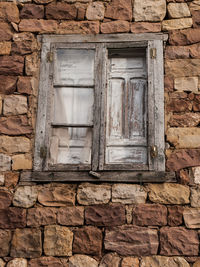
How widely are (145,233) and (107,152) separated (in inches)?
31.7

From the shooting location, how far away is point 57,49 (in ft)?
12.5

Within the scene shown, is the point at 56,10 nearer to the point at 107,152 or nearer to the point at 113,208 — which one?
the point at 107,152

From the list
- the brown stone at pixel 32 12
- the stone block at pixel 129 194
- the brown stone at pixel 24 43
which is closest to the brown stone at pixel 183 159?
the stone block at pixel 129 194

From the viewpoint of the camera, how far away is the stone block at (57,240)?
3.20 metres

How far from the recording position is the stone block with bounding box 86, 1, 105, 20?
12.6ft

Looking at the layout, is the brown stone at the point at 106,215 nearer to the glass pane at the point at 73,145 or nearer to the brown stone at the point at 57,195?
the brown stone at the point at 57,195

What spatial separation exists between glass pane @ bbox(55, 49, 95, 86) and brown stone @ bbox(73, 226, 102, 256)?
1.41 metres

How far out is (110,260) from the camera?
3.14 m


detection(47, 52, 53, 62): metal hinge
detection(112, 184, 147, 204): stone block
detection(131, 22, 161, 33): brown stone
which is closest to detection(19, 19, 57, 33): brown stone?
detection(47, 52, 53, 62): metal hinge

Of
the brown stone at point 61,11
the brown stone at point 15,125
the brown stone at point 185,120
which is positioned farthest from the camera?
the brown stone at point 61,11

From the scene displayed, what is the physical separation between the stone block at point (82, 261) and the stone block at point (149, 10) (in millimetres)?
2300

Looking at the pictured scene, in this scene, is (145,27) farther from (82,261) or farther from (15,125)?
(82,261)

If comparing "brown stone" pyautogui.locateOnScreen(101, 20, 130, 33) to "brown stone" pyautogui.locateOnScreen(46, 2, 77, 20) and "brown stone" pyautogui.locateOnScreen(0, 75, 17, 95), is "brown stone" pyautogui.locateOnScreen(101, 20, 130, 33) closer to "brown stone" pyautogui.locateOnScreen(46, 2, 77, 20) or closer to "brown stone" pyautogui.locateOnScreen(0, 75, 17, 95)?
"brown stone" pyautogui.locateOnScreen(46, 2, 77, 20)

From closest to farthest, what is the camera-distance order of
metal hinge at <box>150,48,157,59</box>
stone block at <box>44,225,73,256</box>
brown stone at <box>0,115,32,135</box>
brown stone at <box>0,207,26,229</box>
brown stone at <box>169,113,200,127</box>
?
1. stone block at <box>44,225,73,256</box>
2. brown stone at <box>0,207,26,229</box>
3. brown stone at <box>169,113,200,127</box>
4. brown stone at <box>0,115,32,135</box>
5. metal hinge at <box>150,48,157,59</box>
